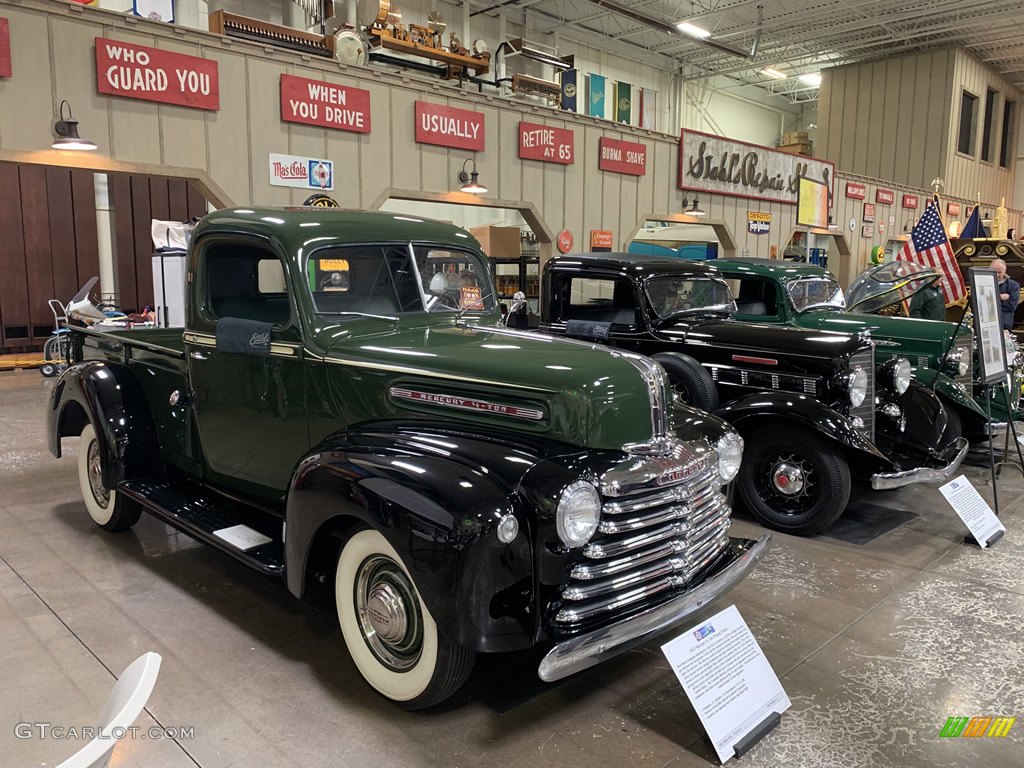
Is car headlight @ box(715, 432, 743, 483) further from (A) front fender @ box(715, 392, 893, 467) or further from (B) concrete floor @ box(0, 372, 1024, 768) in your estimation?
(A) front fender @ box(715, 392, 893, 467)

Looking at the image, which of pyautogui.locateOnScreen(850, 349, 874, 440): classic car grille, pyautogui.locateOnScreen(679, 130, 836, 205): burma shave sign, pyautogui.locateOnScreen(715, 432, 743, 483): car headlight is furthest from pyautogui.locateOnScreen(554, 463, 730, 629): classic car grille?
pyautogui.locateOnScreen(679, 130, 836, 205): burma shave sign

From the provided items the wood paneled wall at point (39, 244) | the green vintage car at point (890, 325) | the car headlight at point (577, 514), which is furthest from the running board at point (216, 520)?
the wood paneled wall at point (39, 244)

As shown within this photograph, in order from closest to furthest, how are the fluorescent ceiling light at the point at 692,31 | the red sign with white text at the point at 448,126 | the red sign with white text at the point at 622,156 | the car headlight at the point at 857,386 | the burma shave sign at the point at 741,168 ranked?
1. the car headlight at the point at 857,386
2. the red sign with white text at the point at 448,126
3. the red sign with white text at the point at 622,156
4. the burma shave sign at the point at 741,168
5. the fluorescent ceiling light at the point at 692,31

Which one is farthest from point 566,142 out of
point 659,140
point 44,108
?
point 44,108

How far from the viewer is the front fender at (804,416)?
4.12 metres

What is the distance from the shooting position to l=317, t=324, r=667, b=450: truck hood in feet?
8.39

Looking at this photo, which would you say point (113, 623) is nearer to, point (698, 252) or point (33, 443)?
point (33, 443)

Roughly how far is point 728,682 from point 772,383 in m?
2.79

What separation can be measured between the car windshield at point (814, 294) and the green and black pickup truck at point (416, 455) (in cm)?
338

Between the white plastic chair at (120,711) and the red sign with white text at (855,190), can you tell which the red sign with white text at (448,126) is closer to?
the white plastic chair at (120,711)

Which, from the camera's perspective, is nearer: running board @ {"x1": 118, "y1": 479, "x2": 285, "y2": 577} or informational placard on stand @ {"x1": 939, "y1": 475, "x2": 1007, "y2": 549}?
running board @ {"x1": 118, "y1": 479, "x2": 285, "y2": 577}

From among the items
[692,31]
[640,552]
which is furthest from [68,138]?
[692,31]

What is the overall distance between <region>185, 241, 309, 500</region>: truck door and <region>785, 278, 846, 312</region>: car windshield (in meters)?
4.41

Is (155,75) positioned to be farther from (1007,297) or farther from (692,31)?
(692,31)
